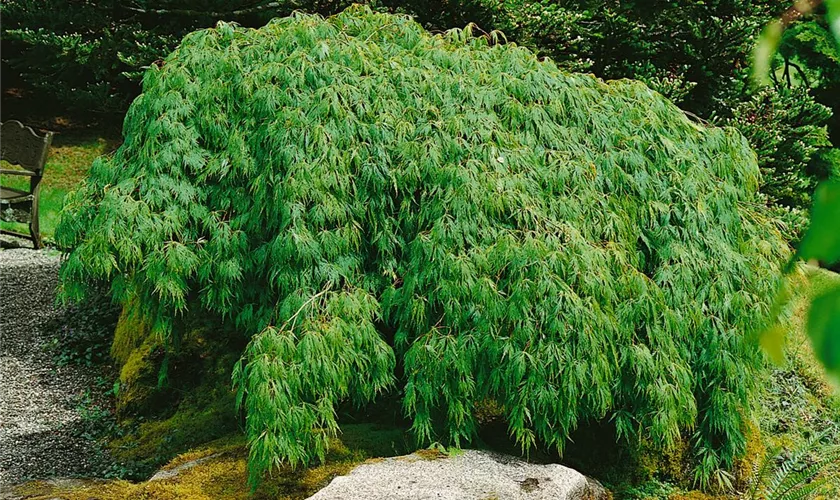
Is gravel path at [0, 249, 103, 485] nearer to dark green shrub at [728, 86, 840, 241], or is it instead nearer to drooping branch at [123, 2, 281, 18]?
drooping branch at [123, 2, 281, 18]

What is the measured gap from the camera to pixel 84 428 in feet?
22.4

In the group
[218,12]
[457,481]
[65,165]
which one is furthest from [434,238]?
[65,165]

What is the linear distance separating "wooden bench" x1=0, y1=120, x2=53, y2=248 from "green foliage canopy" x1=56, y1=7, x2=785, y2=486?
4.47 meters

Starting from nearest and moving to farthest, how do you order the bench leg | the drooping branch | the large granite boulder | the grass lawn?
the large granite boulder, the bench leg, the drooping branch, the grass lawn

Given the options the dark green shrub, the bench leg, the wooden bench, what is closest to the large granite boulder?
the dark green shrub

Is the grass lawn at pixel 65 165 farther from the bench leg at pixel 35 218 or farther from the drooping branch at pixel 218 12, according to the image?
the drooping branch at pixel 218 12

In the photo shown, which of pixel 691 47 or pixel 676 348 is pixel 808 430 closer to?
pixel 676 348

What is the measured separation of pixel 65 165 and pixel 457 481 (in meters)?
9.91

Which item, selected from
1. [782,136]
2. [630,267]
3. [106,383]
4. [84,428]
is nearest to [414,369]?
[630,267]

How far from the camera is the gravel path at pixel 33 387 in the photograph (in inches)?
247

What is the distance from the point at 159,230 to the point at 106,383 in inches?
104

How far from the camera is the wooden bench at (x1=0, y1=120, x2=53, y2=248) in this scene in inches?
390

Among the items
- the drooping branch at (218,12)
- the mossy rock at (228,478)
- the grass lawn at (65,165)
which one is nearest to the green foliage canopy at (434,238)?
the mossy rock at (228,478)

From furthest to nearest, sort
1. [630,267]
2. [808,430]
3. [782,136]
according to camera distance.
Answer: [782,136] < [808,430] < [630,267]
